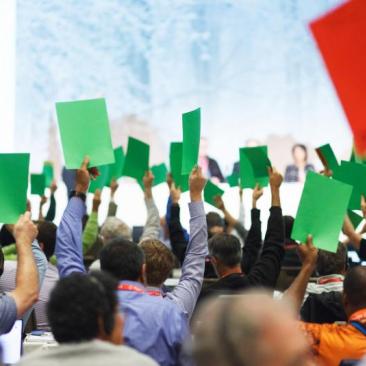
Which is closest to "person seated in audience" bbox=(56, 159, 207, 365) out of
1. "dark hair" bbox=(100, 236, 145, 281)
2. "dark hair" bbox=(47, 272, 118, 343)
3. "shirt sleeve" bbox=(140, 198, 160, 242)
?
"dark hair" bbox=(100, 236, 145, 281)

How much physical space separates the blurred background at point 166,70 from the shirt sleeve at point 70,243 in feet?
Result: 22.0

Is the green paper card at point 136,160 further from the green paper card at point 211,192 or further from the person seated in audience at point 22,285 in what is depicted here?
the person seated in audience at point 22,285

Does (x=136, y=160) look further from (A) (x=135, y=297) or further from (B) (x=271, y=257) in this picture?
(A) (x=135, y=297)

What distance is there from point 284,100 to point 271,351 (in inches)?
337

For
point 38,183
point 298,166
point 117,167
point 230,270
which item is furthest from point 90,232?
point 298,166

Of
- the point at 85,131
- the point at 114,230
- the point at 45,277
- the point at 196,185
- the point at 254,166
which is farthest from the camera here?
the point at 114,230

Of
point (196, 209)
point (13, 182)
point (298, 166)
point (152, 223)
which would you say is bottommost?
point (152, 223)

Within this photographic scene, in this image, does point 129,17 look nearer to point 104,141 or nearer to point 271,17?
point 271,17

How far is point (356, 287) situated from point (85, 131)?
4.45 feet

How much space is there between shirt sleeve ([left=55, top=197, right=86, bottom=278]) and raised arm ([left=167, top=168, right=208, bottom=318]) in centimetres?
36

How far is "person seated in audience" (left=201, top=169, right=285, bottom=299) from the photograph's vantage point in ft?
12.2

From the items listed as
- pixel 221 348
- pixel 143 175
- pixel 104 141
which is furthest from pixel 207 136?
pixel 221 348

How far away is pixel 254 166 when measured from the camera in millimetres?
4988

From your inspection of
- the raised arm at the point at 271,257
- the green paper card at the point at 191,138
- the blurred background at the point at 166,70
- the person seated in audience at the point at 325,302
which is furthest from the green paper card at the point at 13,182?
the blurred background at the point at 166,70
